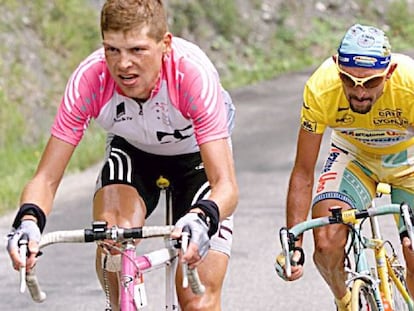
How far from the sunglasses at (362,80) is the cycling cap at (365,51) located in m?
0.04

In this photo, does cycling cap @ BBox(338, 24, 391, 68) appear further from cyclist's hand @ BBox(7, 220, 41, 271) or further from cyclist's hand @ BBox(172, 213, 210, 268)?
cyclist's hand @ BBox(7, 220, 41, 271)

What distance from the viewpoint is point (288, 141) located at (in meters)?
14.3

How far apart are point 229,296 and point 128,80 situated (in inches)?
149

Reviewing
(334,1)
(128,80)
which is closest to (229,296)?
(128,80)

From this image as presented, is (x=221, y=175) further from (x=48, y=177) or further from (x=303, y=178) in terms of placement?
(x=303, y=178)

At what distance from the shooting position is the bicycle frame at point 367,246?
500cm

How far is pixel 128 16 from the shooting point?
15.1ft

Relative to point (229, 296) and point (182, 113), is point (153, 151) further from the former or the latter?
point (229, 296)

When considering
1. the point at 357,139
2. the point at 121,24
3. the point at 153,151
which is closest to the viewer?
the point at 121,24

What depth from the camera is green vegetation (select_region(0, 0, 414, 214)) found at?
1316 cm

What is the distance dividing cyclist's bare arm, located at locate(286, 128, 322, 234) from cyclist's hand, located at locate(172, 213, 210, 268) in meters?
1.46

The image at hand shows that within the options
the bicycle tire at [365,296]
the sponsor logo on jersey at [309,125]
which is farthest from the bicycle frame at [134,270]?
the sponsor logo on jersey at [309,125]

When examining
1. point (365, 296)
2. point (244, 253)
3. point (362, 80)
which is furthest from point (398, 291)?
point (244, 253)

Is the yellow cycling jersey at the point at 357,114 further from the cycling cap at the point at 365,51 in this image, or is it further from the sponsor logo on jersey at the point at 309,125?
the cycling cap at the point at 365,51
